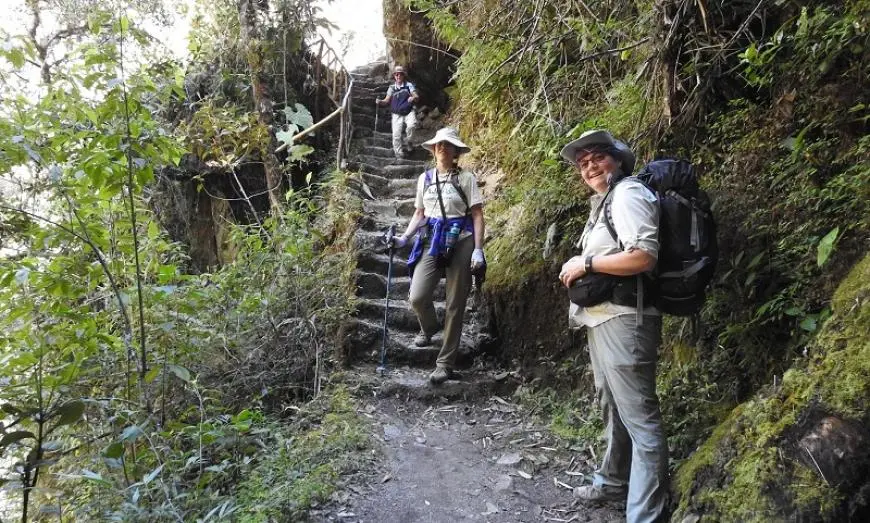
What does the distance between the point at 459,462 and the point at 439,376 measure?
1.12 m

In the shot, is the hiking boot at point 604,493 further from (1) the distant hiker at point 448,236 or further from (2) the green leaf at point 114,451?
(2) the green leaf at point 114,451

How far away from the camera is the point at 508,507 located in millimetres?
3148

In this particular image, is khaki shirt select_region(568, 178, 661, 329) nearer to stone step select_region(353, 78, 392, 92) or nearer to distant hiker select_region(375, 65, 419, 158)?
distant hiker select_region(375, 65, 419, 158)

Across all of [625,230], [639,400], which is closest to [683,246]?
[625,230]

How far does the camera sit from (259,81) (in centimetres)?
788

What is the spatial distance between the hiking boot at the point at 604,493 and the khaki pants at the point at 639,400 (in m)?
0.37

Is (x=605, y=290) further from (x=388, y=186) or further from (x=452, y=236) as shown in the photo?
(x=388, y=186)

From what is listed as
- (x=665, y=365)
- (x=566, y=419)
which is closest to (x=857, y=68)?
(x=665, y=365)

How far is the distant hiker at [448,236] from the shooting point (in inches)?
183

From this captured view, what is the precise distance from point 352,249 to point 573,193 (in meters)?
3.14

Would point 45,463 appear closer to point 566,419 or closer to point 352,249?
point 566,419

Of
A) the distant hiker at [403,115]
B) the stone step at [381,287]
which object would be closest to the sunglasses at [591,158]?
the stone step at [381,287]

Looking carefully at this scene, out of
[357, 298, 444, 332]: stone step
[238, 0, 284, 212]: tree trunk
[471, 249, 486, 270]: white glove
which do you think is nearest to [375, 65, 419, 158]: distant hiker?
[238, 0, 284, 212]: tree trunk

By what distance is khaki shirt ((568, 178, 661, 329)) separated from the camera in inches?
97.3
